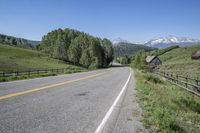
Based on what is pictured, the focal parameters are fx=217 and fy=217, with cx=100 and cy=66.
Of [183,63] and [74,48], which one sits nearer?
[183,63]

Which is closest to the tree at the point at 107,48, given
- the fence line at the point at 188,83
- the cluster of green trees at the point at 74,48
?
the cluster of green trees at the point at 74,48

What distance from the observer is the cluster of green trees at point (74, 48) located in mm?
80688

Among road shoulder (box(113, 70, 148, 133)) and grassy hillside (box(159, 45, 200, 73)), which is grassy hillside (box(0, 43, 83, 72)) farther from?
road shoulder (box(113, 70, 148, 133))

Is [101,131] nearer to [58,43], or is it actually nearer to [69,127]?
[69,127]

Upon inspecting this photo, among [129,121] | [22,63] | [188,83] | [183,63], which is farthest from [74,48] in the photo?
[129,121]

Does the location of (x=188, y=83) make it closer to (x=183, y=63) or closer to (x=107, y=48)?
(x=183, y=63)

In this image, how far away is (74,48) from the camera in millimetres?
84062

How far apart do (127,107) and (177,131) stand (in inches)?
126

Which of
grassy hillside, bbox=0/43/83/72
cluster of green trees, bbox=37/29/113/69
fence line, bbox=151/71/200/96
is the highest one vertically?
cluster of green trees, bbox=37/29/113/69

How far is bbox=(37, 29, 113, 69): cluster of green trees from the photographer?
8069 cm

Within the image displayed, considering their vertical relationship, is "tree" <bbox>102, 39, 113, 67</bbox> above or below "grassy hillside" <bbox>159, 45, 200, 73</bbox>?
above

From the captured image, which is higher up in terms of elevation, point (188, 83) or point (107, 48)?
point (107, 48)

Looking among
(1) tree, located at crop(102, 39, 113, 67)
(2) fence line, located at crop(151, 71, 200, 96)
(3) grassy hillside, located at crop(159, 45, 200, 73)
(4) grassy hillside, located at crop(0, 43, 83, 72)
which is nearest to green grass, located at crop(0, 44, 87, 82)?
(4) grassy hillside, located at crop(0, 43, 83, 72)

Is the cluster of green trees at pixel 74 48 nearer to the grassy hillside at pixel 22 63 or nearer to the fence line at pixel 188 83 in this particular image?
the grassy hillside at pixel 22 63
